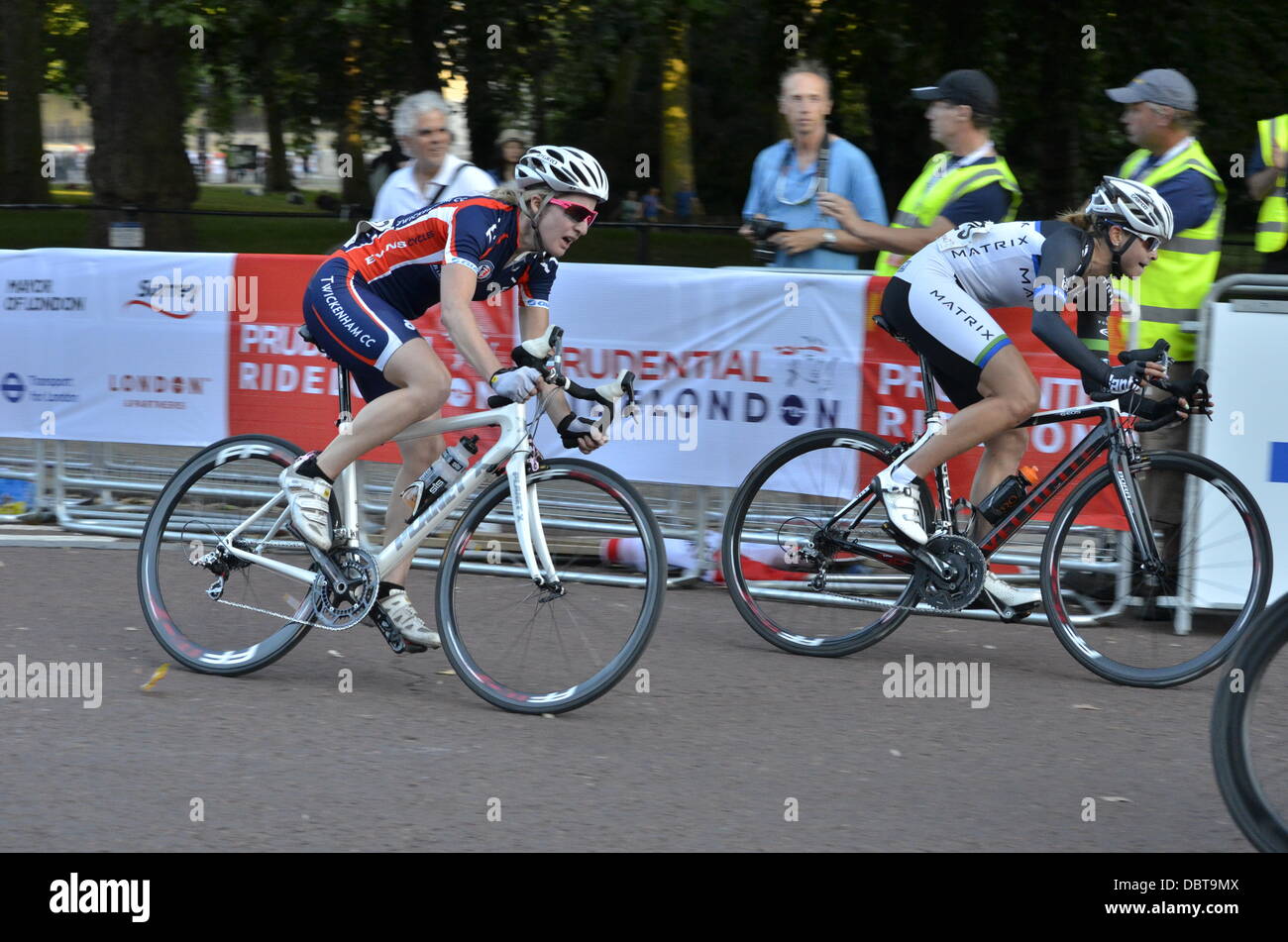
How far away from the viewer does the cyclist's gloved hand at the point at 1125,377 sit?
5641mm

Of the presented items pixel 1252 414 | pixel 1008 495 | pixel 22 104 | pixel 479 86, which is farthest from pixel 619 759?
pixel 22 104

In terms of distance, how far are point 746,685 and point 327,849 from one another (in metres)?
2.10

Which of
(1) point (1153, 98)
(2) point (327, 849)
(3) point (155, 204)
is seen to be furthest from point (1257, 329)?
(3) point (155, 204)

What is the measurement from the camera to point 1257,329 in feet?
20.5

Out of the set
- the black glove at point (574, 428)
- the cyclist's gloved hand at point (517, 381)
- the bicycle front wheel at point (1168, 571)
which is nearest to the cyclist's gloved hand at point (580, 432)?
the black glove at point (574, 428)

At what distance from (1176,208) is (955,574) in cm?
190

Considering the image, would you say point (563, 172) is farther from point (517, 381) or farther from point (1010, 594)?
point (1010, 594)

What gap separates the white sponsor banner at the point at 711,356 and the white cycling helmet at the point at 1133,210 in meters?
1.31

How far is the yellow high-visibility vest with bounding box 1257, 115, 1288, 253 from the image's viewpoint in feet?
24.1

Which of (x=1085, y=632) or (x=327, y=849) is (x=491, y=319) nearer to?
(x=1085, y=632)

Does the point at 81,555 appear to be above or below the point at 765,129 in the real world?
below

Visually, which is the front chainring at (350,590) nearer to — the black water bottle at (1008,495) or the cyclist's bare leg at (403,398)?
the cyclist's bare leg at (403,398)

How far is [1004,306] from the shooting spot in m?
6.12

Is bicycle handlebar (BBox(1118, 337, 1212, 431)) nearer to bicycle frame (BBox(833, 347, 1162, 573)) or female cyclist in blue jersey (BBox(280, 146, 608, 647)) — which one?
bicycle frame (BBox(833, 347, 1162, 573))
